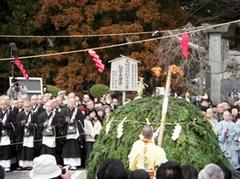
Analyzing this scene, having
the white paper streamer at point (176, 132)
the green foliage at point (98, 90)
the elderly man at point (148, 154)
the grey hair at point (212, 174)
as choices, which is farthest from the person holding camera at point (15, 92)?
the grey hair at point (212, 174)

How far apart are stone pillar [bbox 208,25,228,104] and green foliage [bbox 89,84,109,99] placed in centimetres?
402

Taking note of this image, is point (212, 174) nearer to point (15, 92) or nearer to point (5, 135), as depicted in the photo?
point (5, 135)

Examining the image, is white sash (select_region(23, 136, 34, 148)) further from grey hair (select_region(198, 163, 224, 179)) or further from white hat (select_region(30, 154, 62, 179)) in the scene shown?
grey hair (select_region(198, 163, 224, 179))

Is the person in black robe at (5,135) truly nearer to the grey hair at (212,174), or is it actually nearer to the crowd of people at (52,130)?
the crowd of people at (52,130)

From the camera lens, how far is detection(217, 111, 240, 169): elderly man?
1403cm

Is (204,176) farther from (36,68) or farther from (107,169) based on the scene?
(36,68)

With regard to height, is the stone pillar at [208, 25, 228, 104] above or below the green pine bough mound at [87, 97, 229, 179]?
above

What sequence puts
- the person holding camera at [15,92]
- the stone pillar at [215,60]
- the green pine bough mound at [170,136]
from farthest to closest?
1. the stone pillar at [215,60]
2. the person holding camera at [15,92]
3. the green pine bough mound at [170,136]

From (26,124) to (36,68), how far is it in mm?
11595

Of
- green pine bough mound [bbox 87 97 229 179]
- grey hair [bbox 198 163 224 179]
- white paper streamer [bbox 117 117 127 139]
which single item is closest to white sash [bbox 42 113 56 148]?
green pine bough mound [bbox 87 97 229 179]

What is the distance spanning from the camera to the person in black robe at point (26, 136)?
15141 mm

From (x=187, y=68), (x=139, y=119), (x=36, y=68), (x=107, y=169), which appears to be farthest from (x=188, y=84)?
(x=107, y=169)

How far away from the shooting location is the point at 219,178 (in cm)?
563

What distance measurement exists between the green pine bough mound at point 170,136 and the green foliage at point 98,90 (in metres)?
13.7
